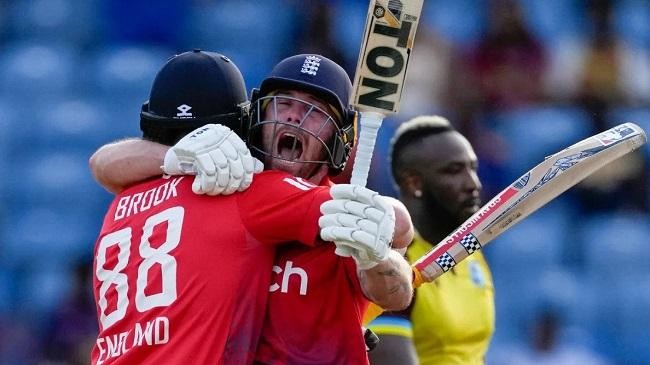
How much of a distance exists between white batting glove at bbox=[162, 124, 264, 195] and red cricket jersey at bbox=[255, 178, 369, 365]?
1.00 feet

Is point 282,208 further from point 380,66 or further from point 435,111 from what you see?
point 435,111

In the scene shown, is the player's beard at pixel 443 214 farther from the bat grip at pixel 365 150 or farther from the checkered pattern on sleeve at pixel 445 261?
the bat grip at pixel 365 150

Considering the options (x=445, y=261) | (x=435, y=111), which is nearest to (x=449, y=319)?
(x=445, y=261)

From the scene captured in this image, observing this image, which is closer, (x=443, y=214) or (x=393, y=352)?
(x=393, y=352)

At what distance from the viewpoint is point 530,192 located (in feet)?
13.7

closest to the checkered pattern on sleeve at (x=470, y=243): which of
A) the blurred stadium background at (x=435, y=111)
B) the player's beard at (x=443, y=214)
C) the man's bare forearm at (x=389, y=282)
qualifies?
the man's bare forearm at (x=389, y=282)

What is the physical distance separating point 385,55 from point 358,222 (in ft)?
1.64

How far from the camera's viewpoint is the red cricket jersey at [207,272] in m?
3.79

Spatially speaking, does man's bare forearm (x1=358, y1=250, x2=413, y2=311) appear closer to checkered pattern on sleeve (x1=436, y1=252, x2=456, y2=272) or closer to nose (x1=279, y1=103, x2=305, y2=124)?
checkered pattern on sleeve (x1=436, y1=252, x2=456, y2=272)

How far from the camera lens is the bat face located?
141 inches

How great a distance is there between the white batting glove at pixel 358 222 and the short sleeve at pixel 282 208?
0.21m

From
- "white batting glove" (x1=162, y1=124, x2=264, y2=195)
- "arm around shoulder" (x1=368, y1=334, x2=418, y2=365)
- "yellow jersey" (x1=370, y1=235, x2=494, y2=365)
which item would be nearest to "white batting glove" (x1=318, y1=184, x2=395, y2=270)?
"white batting glove" (x1=162, y1=124, x2=264, y2=195)

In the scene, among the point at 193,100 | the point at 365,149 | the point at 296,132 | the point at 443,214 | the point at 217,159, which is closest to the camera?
the point at 365,149

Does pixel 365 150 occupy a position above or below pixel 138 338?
above
